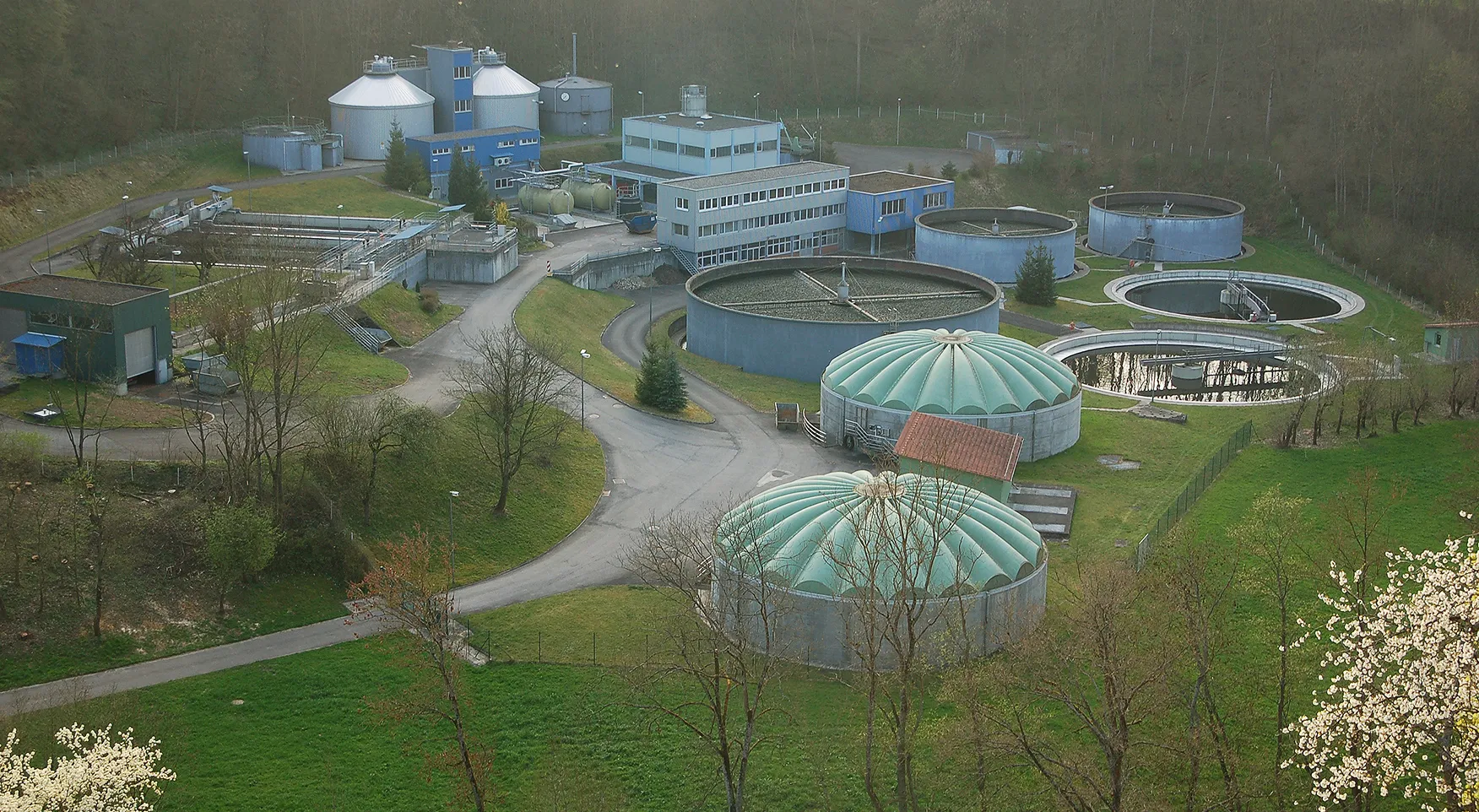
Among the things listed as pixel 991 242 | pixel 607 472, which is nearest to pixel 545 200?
pixel 991 242

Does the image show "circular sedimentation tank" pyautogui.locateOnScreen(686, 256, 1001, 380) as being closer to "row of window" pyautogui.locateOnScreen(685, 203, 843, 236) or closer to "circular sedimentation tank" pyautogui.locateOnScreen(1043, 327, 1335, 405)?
"circular sedimentation tank" pyautogui.locateOnScreen(1043, 327, 1335, 405)

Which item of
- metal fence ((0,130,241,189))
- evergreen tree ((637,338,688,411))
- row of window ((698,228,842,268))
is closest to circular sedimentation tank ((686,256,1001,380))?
row of window ((698,228,842,268))

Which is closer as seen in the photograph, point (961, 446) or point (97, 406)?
point (97, 406)

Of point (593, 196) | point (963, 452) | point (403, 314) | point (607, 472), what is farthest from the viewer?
point (593, 196)

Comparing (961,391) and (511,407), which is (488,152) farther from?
(511,407)

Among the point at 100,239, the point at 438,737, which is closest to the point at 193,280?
the point at 100,239
